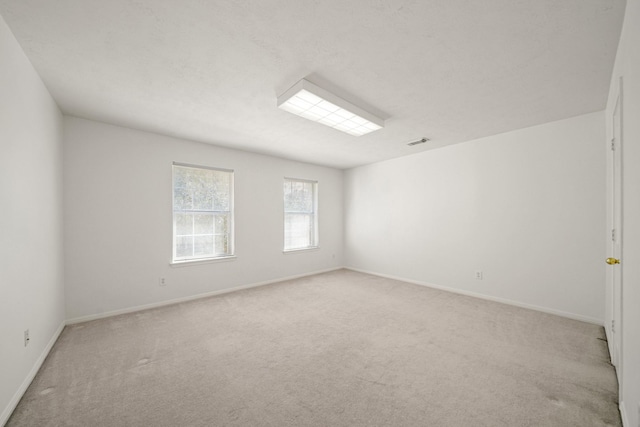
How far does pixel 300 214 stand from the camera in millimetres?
5734

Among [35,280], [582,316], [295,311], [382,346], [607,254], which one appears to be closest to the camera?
[35,280]

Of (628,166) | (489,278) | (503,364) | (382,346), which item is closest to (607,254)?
(489,278)

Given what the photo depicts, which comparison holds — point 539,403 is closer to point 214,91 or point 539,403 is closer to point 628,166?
point 628,166

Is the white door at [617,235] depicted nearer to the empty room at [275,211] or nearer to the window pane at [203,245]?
the empty room at [275,211]

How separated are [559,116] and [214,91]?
417 centimetres

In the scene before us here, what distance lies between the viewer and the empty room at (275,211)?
1629 mm

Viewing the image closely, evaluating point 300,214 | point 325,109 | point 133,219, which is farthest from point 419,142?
point 133,219

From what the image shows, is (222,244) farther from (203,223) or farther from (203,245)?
(203,223)

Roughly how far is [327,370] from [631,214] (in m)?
2.26

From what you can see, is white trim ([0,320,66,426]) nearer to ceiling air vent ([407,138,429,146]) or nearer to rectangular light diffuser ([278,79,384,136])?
rectangular light diffuser ([278,79,384,136])

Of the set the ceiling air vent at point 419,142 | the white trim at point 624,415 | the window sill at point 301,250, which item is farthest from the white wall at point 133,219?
the white trim at point 624,415

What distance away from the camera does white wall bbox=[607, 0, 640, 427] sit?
1.24 meters

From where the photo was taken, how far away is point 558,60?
6.65ft

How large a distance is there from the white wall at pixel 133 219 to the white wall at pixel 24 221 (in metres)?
0.41
